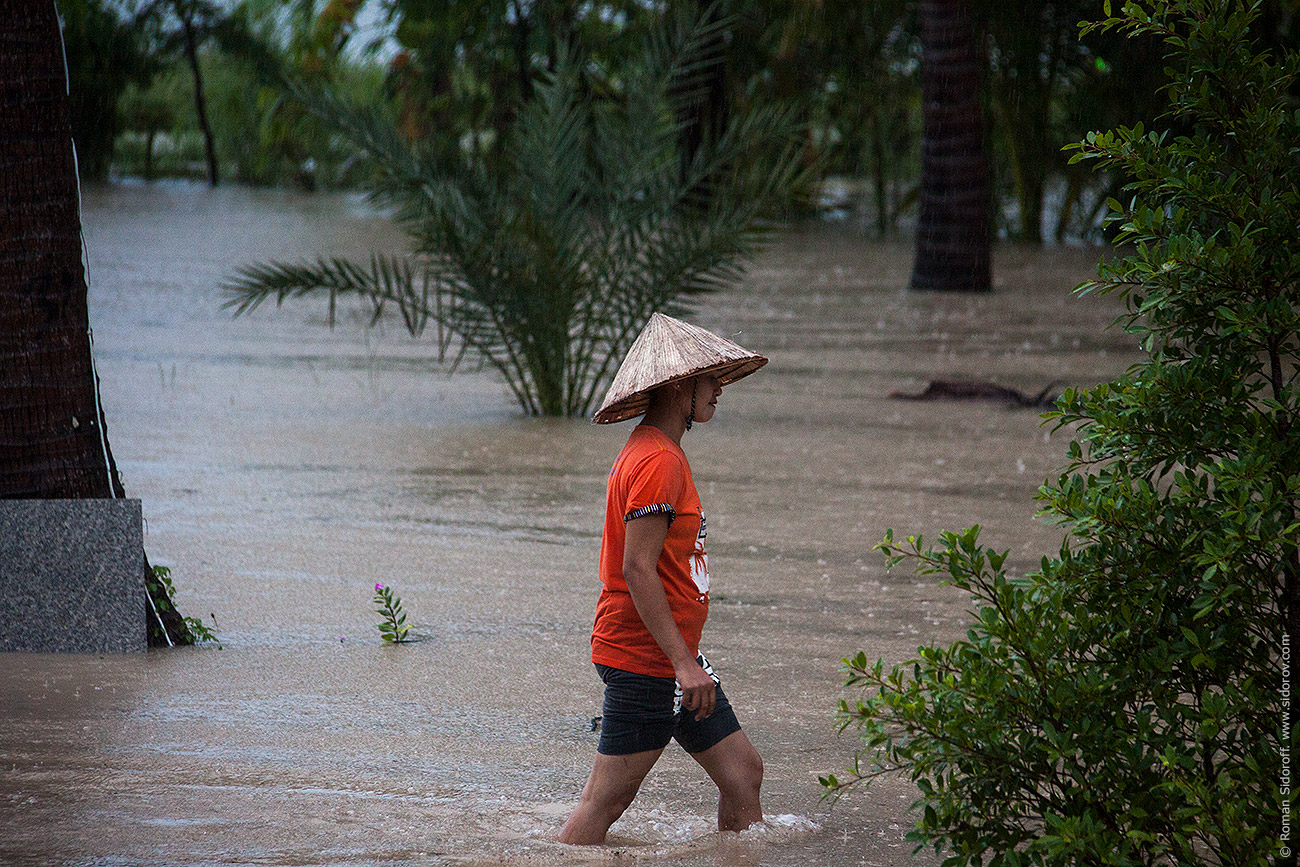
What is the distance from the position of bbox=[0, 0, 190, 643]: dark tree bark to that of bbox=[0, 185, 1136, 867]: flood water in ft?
2.24

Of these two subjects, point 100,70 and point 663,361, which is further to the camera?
point 100,70

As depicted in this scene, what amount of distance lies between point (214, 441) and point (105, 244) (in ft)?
40.7

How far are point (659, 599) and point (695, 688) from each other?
0.21 m

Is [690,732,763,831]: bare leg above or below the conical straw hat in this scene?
below

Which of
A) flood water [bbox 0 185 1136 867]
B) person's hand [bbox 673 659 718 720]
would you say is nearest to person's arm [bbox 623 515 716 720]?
person's hand [bbox 673 659 718 720]

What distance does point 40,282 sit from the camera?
4.69 m

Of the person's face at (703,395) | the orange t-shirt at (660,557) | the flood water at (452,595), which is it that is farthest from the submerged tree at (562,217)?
the orange t-shirt at (660,557)

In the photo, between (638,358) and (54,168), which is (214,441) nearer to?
(54,168)

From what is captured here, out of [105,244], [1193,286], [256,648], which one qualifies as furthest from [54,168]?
[105,244]

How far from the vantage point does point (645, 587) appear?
3158mm

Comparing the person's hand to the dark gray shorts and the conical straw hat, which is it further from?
the conical straw hat

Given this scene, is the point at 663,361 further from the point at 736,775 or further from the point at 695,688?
the point at 736,775

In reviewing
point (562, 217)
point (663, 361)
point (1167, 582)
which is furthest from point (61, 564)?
point (562, 217)

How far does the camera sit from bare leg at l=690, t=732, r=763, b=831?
3330 mm
